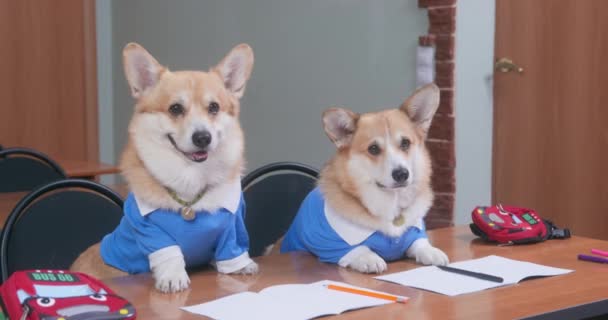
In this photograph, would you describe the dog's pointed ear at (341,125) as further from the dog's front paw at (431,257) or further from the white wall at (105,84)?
the white wall at (105,84)

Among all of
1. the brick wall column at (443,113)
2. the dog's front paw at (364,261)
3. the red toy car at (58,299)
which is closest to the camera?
the red toy car at (58,299)

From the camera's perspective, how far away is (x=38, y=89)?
5535 millimetres

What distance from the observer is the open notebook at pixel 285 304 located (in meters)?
1.45

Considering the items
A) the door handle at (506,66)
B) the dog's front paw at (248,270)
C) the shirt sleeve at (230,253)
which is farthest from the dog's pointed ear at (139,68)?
the door handle at (506,66)

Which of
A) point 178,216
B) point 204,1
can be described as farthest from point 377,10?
point 178,216

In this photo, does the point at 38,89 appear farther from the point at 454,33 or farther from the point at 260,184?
the point at 260,184

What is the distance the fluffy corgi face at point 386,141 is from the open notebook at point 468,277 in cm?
23

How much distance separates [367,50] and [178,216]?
2.57m

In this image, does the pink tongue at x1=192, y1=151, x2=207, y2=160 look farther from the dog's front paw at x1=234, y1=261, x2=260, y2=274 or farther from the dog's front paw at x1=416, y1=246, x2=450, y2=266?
the dog's front paw at x1=416, y1=246, x2=450, y2=266

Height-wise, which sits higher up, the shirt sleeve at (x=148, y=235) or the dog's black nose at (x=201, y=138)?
the dog's black nose at (x=201, y=138)

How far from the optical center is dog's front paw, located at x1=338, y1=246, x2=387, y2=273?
5.89ft

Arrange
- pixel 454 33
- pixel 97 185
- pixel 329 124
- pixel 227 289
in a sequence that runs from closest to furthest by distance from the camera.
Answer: pixel 227 289 < pixel 329 124 < pixel 97 185 < pixel 454 33

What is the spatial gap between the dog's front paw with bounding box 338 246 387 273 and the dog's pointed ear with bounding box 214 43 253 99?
462mm

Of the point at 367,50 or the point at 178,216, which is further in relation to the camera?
the point at 367,50
